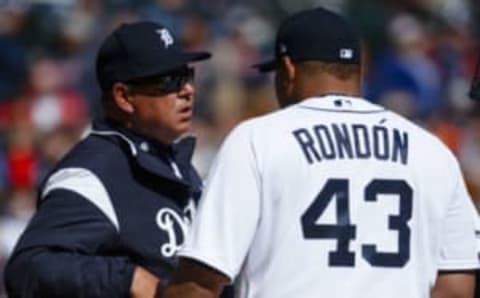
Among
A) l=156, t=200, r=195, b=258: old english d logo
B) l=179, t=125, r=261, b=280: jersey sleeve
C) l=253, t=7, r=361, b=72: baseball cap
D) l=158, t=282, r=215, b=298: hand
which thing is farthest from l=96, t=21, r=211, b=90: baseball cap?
l=158, t=282, r=215, b=298: hand

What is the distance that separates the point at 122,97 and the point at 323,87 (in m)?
0.84

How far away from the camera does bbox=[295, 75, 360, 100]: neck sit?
467 centimetres

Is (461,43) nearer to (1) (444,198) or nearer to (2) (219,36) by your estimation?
(2) (219,36)

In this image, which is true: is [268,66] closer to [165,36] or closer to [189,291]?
[165,36]

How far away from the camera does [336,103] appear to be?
183 inches

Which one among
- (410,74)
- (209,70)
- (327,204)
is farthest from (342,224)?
(410,74)

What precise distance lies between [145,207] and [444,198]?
92cm

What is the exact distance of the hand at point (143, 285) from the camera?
4.87 m

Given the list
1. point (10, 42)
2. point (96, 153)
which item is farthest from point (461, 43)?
point (96, 153)

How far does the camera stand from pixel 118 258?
498cm

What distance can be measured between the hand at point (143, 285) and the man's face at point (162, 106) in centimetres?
53

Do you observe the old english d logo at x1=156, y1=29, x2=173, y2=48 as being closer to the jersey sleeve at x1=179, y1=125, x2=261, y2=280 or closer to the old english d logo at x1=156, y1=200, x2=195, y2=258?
the old english d logo at x1=156, y1=200, x2=195, y2=258

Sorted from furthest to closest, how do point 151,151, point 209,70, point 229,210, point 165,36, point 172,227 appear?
point 209,70, point 165,36, point 151,151, point 172,227, point 229,210

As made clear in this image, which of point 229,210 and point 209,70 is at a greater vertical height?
point 229,210
